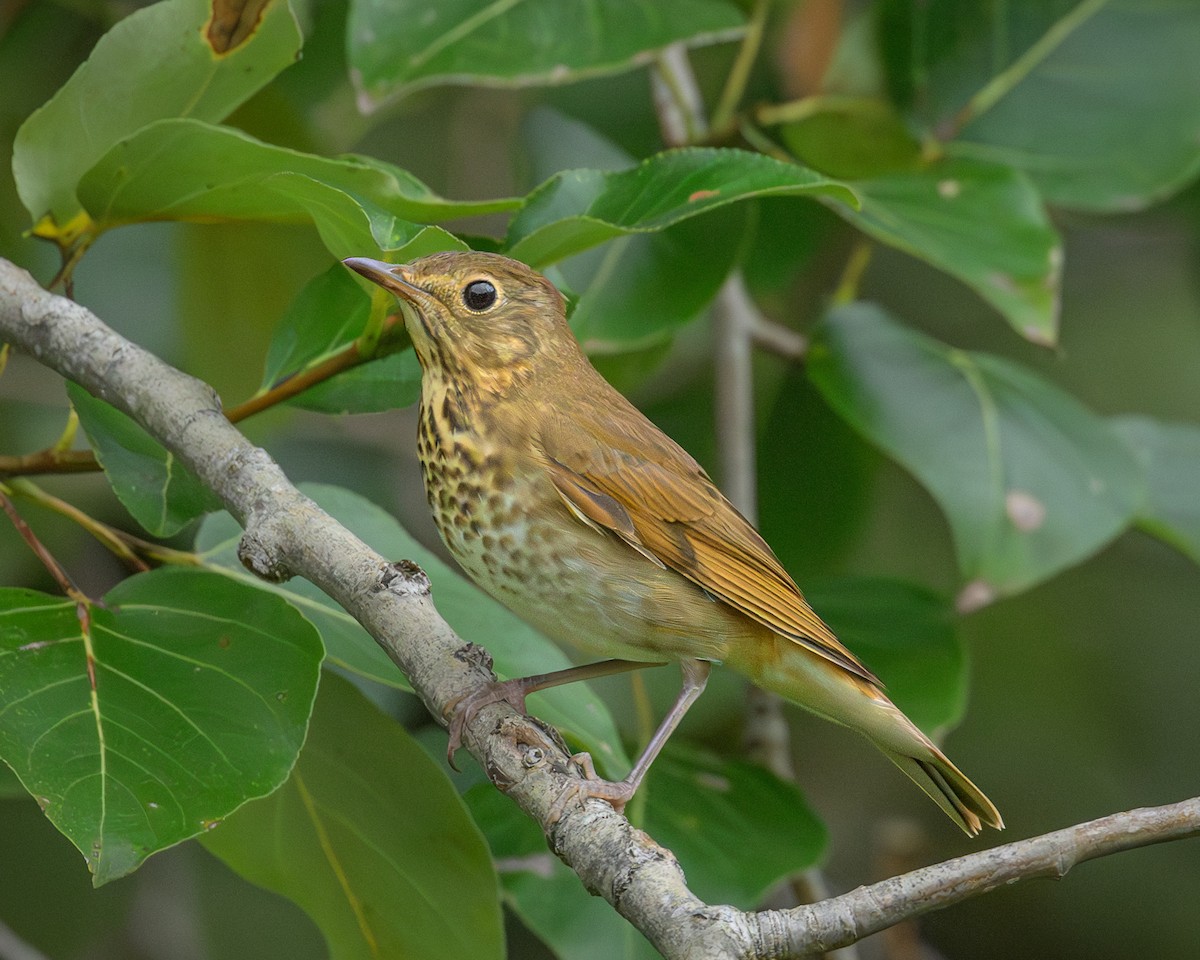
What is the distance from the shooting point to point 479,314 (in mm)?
2408

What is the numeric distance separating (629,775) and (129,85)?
1467mm

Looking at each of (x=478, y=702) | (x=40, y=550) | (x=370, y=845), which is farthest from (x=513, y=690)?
(x=40, y=550)

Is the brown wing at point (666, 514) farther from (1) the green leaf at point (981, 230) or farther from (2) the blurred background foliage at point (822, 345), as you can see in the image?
(1) the green leaf at point (981, 230)

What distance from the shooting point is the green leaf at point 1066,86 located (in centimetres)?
380

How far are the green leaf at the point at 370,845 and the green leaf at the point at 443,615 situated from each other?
0.15 meters

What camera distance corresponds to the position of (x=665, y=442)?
2.54 meters

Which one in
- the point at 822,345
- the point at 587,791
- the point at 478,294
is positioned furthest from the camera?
the point at 822,345

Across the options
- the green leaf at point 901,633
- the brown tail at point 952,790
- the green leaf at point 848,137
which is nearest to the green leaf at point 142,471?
the brown tail at point 952,790

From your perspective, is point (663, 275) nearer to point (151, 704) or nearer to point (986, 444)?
point (986, 444)

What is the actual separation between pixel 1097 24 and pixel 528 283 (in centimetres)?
246

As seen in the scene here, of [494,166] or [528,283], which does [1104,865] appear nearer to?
[494,166]

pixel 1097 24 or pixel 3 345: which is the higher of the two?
pixel 1097 24

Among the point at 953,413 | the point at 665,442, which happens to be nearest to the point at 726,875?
the point at 665,442

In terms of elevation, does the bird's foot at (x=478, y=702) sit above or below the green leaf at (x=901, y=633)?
above
